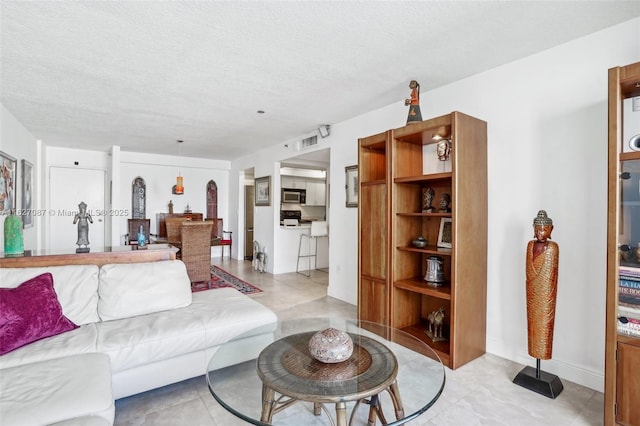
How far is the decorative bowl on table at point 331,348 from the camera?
1.47 metres

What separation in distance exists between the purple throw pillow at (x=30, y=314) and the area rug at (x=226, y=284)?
8.83 feet

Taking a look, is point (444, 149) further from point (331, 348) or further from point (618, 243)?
point (331, 348)

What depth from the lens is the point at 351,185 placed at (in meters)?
4.17

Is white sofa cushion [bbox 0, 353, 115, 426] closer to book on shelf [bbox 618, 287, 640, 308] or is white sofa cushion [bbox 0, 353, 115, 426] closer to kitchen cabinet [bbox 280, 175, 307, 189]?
book on shelf [bbox 618, 287, 640, 308]

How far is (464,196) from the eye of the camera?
2488 mm

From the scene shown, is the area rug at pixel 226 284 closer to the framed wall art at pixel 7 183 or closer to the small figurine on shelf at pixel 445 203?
the framed wall art at pixel 7 183

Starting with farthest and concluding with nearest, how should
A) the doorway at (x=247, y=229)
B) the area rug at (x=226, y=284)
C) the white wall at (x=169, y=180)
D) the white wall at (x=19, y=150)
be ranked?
the doorway at (x=247, y=229), the white wall at (x=169, y=180), the area rug at (x=226, y=284), the white wall at (x=19, y=150)

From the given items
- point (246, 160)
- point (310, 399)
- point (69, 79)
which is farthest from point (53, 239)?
point (310, 399)

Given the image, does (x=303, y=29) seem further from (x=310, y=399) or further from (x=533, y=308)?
(x=533, y=308)

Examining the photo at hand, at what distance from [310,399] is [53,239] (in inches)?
288

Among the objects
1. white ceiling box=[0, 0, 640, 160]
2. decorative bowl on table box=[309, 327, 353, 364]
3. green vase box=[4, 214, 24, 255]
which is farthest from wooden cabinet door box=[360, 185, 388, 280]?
green vase box=[4, 214, 24, 255]

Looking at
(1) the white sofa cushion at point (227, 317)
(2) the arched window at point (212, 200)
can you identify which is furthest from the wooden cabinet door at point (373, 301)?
(2) the arched window at point (212, 200)

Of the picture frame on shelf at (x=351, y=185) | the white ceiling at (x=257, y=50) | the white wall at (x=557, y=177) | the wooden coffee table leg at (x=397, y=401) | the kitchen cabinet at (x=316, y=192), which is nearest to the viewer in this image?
the wooden coffee table leg at (x=397, y=401)

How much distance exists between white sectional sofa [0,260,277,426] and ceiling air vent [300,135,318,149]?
9.11ft
